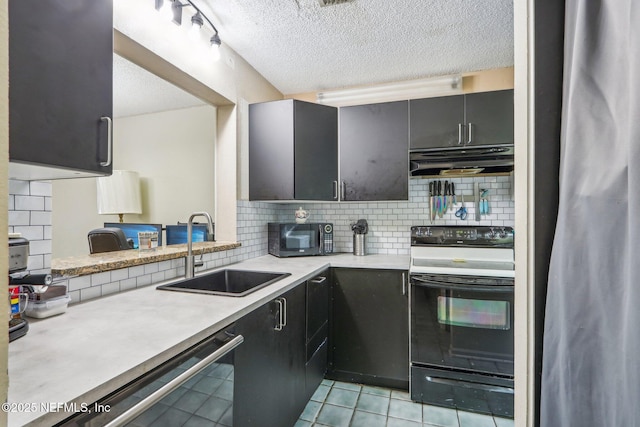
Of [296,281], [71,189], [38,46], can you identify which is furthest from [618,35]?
[71,189]

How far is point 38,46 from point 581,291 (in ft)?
4.57

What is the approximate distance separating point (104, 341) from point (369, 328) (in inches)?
66.4

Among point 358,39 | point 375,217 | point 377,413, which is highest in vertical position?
point 358,39

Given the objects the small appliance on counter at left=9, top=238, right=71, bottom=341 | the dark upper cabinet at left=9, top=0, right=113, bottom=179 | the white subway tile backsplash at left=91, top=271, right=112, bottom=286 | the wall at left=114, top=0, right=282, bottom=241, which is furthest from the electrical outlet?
the small appliance on counter at left=9, top=238, right=71, bottom=341

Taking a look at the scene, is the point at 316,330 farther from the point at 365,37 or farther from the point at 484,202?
the point at 365,37

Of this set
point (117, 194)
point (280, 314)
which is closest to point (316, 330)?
point (280, 314)

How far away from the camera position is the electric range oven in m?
1.88

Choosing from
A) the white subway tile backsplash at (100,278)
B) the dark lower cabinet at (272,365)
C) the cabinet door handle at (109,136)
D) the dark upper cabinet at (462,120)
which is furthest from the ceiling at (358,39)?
the dark lower cabinet at (272,365)

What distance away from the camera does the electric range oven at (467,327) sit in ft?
6.18

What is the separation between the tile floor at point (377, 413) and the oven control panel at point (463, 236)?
41.9 inches

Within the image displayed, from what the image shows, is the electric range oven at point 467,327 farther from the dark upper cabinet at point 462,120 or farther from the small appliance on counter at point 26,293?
the small appliance on counter at point 26,293

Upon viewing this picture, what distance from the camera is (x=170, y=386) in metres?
0.80

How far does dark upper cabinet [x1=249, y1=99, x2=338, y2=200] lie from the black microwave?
29cm

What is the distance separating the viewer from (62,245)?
12.5 ft
